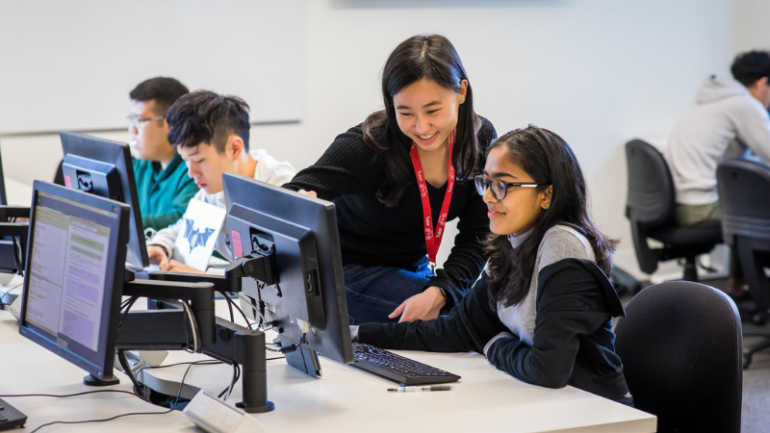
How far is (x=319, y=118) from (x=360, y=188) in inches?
82.9

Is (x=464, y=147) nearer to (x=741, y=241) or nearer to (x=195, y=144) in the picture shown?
(x=195, y=144)

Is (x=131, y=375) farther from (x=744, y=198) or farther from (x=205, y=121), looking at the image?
(x=744, y=198)

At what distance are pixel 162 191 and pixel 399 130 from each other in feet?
4.55

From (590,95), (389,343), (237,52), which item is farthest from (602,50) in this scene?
(389,343)

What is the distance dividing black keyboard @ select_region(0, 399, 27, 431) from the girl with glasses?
28.9 inches

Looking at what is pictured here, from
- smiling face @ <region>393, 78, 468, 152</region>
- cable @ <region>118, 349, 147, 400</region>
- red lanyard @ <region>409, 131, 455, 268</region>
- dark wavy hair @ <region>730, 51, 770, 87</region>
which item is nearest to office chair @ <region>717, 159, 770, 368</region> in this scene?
dark wavy hair @ <region>730, 51, 770, 87</region>

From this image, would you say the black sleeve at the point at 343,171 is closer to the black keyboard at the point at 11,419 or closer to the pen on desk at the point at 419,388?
the pen on desk at the point at 419,388

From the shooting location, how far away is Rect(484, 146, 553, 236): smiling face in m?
1.75

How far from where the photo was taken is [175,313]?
1.52 m

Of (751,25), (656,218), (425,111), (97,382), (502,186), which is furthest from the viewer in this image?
(751,25)

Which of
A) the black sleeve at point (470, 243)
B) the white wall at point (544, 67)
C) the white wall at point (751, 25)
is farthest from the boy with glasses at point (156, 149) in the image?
the white wall at point (751, 25)

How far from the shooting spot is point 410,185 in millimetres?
2229

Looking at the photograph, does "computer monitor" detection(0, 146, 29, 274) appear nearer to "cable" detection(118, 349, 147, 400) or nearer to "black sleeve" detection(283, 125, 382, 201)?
"cable" detection(118, 349, 147, 400)

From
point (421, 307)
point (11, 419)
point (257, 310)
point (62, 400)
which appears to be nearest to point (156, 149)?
point (421, 307)
